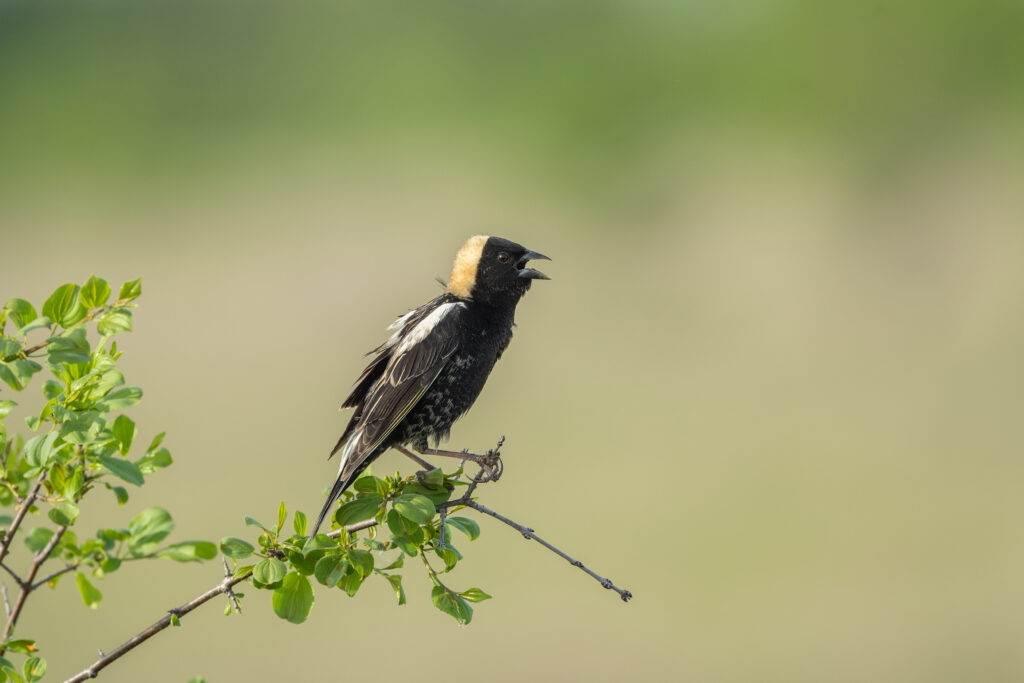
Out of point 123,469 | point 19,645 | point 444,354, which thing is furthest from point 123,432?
point 444,354

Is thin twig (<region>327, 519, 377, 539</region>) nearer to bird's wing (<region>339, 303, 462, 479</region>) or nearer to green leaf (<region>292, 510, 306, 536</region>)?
green leaf (<region>292, 510, 306, 536</region>)

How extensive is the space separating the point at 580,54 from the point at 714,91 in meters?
3.43

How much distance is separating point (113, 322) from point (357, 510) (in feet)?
2.07

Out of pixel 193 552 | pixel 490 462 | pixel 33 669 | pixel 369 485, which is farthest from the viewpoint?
pixel 490 462

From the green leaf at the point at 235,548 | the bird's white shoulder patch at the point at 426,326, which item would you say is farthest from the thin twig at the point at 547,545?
the bird's white shoulder patch at the point at 426,326

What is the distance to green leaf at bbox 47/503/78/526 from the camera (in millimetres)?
1548

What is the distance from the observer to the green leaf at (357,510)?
6.63 feet

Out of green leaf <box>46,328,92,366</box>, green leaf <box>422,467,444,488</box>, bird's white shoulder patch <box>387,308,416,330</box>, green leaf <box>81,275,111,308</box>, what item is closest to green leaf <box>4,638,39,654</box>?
green leaf <box>46,328,92,366</box>

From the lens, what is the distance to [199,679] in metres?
1.28

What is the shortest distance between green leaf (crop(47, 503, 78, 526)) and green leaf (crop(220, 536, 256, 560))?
26 cm

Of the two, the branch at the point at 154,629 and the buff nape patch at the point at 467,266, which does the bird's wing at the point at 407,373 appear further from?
the branch at the point at 154,629

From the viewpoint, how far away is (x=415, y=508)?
1.95m

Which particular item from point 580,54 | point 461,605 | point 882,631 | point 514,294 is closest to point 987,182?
point 580,54

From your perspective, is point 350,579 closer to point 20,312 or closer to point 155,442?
point 155,442
